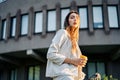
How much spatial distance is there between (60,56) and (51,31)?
696 inches

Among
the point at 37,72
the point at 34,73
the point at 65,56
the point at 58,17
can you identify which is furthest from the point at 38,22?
the point at 65,56

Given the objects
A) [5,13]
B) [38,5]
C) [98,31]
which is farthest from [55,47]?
[5,13]

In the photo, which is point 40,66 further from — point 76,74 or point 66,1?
point 76,74

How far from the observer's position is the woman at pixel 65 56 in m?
2.68

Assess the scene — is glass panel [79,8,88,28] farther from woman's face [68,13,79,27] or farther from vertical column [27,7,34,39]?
woman's face [68,13,79,27]

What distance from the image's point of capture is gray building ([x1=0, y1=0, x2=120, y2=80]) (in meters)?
19.4

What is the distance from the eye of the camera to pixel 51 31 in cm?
2036

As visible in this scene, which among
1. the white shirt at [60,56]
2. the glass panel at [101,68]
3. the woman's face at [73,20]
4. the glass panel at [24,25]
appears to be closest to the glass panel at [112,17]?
the glass panel at [101,68]

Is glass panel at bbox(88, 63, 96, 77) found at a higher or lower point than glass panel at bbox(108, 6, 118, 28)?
lower

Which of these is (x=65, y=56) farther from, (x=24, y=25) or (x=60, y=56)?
(x=24, y=25)

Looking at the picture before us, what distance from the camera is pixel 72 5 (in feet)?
66.2

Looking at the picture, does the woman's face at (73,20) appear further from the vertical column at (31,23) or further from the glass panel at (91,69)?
the glass panel at (91,69)

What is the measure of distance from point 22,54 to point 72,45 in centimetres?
1948

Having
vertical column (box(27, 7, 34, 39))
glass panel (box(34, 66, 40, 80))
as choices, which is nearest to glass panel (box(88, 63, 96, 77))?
glass panel (box(34, 66, 40, 80))
